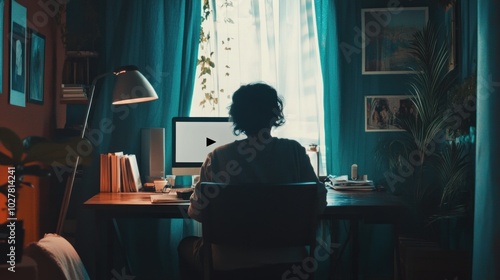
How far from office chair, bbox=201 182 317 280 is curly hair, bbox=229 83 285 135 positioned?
44 cm

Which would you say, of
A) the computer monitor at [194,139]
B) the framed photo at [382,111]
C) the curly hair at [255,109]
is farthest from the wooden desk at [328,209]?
the framed photo at [382,111]

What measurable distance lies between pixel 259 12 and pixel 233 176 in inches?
75.8

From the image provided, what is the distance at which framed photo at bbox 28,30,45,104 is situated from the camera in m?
3.52

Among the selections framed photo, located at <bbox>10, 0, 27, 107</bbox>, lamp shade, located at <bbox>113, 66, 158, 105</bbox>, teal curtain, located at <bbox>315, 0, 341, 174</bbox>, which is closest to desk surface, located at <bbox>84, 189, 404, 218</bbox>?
lamp shade, located at <bbox>113, 66, 158, 105</bbox>

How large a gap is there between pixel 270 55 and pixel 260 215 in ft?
6.76

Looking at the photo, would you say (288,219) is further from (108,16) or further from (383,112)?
(108,16)

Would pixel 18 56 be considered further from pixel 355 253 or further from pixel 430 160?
pixel 430 160

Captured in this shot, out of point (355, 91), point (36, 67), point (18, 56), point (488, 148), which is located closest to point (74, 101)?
point (36, 67)

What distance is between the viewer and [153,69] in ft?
13.1

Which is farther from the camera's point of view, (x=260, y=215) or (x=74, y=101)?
(x=74, y=101)

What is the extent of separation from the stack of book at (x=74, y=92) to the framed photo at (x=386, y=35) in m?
1.79

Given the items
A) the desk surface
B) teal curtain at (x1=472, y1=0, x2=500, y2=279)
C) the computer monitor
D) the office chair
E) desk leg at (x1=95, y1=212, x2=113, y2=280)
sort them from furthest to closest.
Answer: the computer monitor < desk leg at (x1=95, y1=212, x2=113, y2=280) < the desk surface < teal curtain at (x1=472, y1=0, x2=500, y2=279) < the office chair

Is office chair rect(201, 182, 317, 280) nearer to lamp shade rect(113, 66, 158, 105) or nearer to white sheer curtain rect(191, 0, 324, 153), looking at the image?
lamp shade rect(113, 66, 158, 105)

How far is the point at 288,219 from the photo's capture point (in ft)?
7.17
